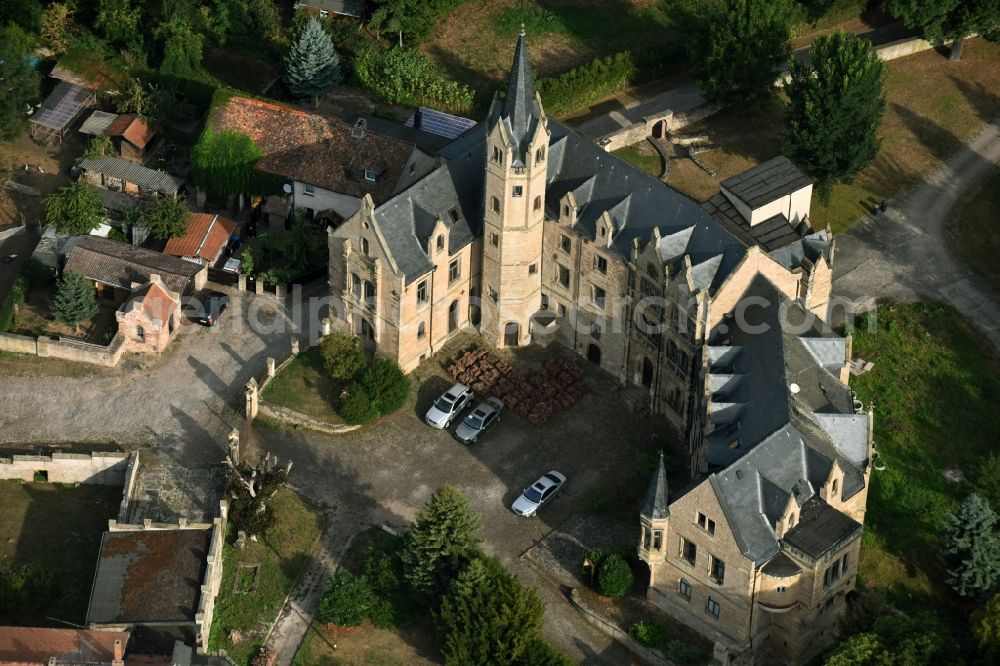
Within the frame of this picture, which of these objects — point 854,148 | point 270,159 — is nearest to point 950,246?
point 854,148

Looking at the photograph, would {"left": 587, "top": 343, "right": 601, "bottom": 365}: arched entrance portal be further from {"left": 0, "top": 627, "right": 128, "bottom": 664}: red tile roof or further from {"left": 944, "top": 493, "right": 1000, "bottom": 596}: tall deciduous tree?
{"left": 0, "top": 627, "right": 128, "bottom": 664}: red tile roof

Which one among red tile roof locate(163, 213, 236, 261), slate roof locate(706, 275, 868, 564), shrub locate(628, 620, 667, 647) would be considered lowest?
shrub locate(628, 620, 667, 647)

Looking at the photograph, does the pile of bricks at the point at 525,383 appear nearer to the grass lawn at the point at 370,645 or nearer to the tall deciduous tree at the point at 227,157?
the grass lawn at the point at 370,645

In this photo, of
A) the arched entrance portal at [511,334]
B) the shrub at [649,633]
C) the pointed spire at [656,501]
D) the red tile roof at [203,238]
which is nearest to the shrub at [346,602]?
the shrub at [649,633]

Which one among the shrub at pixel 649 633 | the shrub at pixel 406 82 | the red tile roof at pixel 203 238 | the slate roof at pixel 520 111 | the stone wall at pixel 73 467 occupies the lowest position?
the stone wall at pixel 73 467

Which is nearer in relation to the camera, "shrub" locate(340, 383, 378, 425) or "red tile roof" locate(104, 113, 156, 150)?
"shrub" locate(340, 383, 378, 425)

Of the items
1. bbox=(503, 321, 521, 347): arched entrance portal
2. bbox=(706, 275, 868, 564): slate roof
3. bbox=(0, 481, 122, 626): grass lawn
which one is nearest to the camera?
bbox=(706, 275, 868, 564): slate roof

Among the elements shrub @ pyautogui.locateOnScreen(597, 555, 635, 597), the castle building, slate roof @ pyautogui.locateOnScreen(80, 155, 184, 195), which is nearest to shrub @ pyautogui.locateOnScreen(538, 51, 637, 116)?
the castle building
